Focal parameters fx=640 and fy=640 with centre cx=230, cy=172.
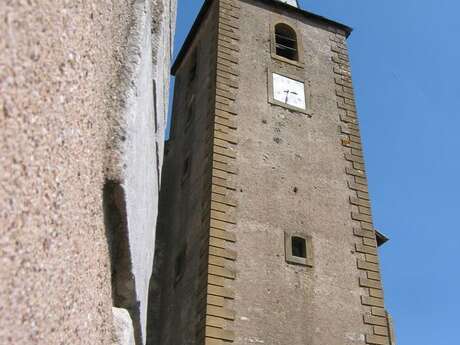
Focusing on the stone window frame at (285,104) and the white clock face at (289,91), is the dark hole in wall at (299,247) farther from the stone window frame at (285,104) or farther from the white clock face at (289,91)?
the white clock face at (289,91)

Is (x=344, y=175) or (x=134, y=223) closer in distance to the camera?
(x=134, y=223)

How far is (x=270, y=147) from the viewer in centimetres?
1148

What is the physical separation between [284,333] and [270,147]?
3587mm

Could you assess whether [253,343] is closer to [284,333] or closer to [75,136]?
[284,333]

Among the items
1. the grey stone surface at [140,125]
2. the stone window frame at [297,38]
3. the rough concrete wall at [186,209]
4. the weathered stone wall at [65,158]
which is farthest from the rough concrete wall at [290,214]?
the weathered stone wall at [65,158]

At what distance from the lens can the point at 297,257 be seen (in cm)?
1018

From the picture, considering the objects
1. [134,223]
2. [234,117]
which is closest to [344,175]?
[234,117]

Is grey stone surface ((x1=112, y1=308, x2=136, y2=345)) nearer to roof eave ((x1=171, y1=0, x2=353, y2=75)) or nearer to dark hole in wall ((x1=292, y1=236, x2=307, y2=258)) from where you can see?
dark hole in wall ((x1=292, y1=236, x2=307, y2=258))

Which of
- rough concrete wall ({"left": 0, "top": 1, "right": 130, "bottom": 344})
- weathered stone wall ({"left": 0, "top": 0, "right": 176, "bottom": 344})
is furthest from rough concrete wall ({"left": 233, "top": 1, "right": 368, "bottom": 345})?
rough concrete wall ({"left": 0, "top": 1, "right": 130, "bottom": 344})

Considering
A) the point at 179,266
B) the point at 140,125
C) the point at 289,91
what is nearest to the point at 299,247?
the point at 179,266

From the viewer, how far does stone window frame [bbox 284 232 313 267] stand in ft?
33.1

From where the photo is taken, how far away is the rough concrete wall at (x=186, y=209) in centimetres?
1002

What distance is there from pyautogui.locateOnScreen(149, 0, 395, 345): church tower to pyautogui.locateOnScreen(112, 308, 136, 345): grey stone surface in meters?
→ 7.61

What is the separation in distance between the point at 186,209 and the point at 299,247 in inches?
92.1
